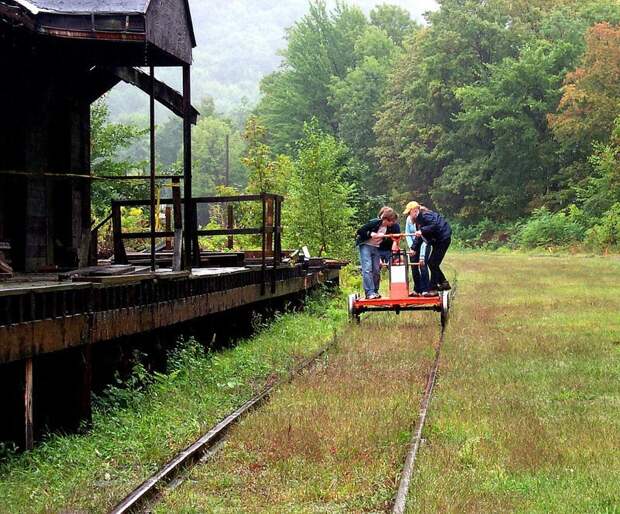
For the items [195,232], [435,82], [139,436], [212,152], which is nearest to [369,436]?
[139,436]

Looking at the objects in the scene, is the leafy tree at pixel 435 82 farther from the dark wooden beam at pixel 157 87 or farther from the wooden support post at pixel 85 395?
the wooden support post at pixel 85 395

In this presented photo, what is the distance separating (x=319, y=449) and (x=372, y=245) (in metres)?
9.45

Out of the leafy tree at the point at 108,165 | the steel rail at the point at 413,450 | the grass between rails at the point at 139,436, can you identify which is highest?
the leafy tree at the point at 108,165

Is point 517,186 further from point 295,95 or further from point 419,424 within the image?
point 419,424

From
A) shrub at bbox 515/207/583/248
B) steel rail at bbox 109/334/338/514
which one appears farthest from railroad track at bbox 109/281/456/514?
shrub at bbox 515/207/583/248

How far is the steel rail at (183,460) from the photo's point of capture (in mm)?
6602

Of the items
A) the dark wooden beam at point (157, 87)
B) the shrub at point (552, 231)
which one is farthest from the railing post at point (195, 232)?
the shrub at point (552, 231)

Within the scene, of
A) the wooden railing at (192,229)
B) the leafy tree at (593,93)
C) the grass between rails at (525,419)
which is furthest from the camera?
the leafy tree at (593,93)

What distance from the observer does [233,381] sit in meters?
11.6

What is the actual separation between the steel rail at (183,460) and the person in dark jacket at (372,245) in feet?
19.7

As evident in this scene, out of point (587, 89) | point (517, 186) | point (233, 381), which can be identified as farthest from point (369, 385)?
point (517, 186)

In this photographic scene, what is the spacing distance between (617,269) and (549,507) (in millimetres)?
31813

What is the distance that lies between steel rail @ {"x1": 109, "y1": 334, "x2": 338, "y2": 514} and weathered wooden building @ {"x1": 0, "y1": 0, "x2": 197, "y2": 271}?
3824 millimetres

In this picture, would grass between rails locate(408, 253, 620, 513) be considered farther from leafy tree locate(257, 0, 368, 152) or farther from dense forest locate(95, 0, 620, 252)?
leafy tree locate(257, 0, 368, 152)
